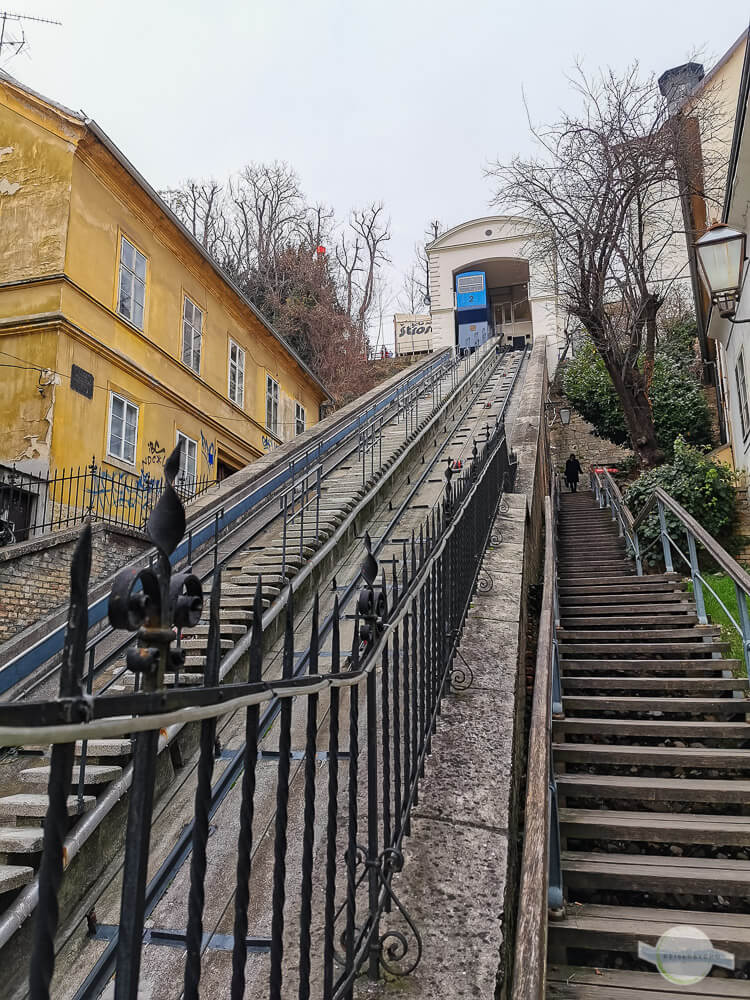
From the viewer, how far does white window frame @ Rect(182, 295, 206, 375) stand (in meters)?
14.6

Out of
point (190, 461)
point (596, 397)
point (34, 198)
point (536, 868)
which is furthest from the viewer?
point (596, 397)

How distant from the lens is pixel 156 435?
13328 millimetres

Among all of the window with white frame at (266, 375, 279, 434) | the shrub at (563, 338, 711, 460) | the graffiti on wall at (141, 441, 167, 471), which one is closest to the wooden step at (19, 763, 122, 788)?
the graffiti on wall at (141, 441, 167, 471)

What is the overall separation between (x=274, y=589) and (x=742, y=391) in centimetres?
1113

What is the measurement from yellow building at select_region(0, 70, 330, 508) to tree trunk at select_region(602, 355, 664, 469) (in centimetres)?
931

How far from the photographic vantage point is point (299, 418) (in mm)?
21156

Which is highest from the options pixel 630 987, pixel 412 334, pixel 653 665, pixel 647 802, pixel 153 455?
pixel 412 334

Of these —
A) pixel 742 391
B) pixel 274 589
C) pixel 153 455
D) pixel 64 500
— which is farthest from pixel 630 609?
pixel 153 455

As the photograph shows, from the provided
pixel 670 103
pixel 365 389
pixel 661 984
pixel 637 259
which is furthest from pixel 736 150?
pixel 365 389

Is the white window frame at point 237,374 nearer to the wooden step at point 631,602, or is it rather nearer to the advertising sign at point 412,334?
the wooden step at point 631,602

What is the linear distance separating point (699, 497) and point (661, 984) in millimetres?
9881

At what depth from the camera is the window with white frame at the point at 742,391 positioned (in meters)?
12.9

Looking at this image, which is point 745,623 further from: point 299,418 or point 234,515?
point 299,418

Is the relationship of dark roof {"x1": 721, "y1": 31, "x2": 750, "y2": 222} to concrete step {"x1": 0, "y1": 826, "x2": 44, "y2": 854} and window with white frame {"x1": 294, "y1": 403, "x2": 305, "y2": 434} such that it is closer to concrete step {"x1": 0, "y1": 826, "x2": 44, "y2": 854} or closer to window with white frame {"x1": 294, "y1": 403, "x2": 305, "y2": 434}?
concrete step {"x1": 0, "y1": 826, "x2": 44, "y2": 854}
